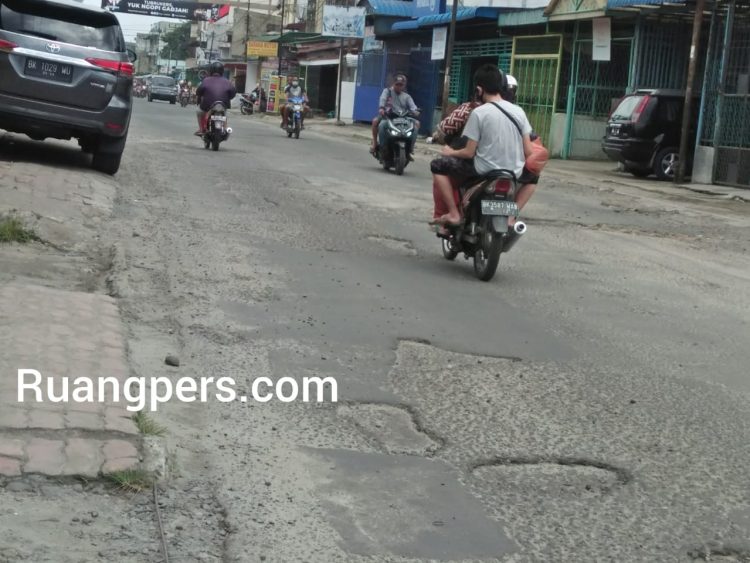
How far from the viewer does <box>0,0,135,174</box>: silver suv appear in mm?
11391

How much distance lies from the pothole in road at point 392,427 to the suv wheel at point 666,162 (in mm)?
16667

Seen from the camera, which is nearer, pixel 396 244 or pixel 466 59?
pixel 396 244

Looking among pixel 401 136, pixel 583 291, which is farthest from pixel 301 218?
pixel 401 136

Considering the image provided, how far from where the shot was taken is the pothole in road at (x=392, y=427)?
4.59 metres

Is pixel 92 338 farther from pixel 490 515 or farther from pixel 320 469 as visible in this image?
pixel 490 515

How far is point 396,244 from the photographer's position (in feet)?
32.7

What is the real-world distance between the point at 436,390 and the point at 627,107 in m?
16.2

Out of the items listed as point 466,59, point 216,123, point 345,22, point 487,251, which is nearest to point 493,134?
point 487,251

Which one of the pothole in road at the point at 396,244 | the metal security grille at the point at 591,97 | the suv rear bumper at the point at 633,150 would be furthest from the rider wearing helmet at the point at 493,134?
the metal security grille at the point at 591,97

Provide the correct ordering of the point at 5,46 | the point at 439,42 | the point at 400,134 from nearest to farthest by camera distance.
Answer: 1. the point at 5,46
2. the point at 400,134
3. the point at 439,42

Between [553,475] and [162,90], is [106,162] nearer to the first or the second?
[553,475]

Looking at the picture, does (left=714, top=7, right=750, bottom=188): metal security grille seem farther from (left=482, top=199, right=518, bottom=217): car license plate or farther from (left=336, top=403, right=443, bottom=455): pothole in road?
(left=336, top=403, right=443, bottom=455): pothole in road

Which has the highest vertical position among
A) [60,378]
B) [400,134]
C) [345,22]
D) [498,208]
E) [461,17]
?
[345,22]

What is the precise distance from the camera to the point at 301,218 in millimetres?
11109
